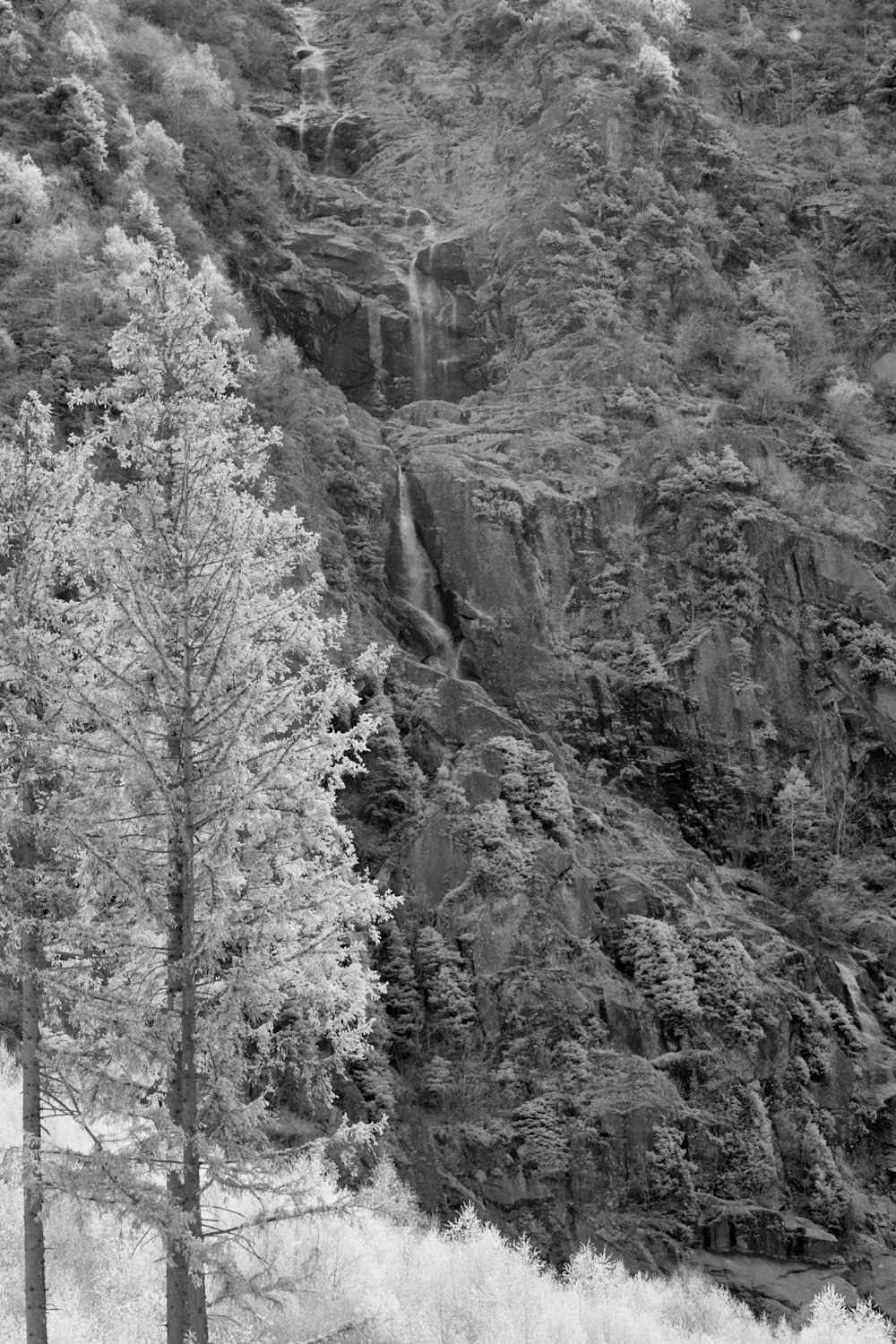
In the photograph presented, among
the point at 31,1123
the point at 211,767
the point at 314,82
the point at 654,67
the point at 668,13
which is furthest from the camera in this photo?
the point at 314,82

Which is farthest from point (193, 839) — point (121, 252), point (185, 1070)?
point (121, 252)

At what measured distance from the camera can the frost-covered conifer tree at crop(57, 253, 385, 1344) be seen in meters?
8.97

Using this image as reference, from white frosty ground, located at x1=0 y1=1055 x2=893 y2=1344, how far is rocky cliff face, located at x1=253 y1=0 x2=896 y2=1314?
3896 mm

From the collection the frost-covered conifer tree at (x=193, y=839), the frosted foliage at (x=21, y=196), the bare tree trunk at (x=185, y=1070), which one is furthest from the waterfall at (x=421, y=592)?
the bare tree trunk at (x=185, y=1070)

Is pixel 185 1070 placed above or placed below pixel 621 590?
below

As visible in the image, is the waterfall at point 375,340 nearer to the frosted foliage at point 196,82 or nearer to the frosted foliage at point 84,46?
the frosted foliage at point 196,82

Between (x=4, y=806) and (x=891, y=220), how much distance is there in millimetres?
42346

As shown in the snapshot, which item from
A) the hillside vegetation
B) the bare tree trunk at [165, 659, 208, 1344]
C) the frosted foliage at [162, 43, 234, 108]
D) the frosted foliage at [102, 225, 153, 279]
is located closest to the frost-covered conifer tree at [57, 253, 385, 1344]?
the bare tree trunk at [165, 659, 208, 1344]

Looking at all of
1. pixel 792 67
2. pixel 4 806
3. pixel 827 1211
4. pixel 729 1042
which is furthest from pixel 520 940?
pixel 792 67

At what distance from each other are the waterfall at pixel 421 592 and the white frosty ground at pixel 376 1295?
49.7 feet

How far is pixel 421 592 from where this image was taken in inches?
1177

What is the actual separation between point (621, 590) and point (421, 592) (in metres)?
5.12

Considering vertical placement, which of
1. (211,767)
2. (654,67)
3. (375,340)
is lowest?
(211,767)

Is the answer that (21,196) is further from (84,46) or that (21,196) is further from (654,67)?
(654,67)
